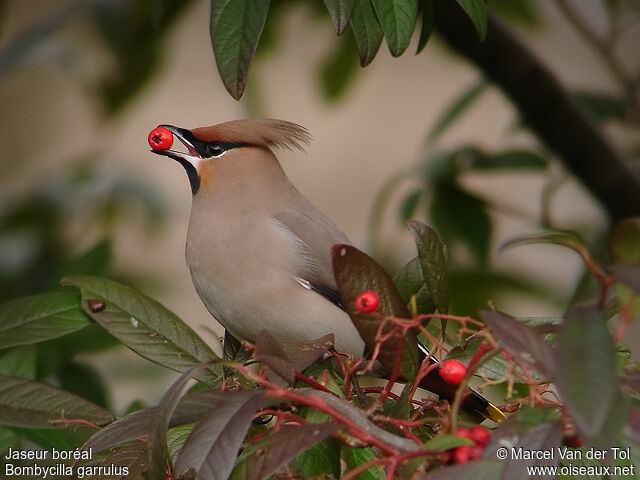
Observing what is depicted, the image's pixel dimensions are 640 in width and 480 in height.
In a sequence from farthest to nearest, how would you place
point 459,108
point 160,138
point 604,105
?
point 604,105 < point 459,108 < point 160,138

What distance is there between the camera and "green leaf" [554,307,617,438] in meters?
0.90

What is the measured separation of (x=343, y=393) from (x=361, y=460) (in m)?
0.10

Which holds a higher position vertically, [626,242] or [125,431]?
[626,242]

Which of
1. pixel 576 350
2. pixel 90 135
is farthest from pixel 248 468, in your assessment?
pixel 90 135

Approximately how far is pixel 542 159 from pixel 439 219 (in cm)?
29

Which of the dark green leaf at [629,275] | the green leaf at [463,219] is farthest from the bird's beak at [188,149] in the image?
the dark green leaf at [629,275]

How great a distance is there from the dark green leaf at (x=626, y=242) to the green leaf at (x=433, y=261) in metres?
0.31

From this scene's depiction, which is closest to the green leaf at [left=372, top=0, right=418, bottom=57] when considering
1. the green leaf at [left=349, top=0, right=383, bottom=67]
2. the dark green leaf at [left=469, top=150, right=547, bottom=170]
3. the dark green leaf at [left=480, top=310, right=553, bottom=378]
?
the green leaf at [left=349, top=0, right=383, bottom=67]

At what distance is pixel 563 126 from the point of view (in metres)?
2.32

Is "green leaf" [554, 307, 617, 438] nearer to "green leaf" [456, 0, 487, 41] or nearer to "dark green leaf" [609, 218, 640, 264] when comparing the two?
"dark green leaf" [609, 218, 640, 264]

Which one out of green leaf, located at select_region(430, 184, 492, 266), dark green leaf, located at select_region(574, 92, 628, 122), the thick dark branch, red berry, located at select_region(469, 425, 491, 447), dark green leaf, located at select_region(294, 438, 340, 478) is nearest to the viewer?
red berry, located at select_region(469, 425, 491, 447)

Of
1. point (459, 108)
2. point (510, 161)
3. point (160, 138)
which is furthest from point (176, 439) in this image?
point (459, 108)

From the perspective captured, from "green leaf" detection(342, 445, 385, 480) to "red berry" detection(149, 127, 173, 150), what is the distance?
81cm

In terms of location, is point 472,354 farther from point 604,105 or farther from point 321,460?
point 604,105
